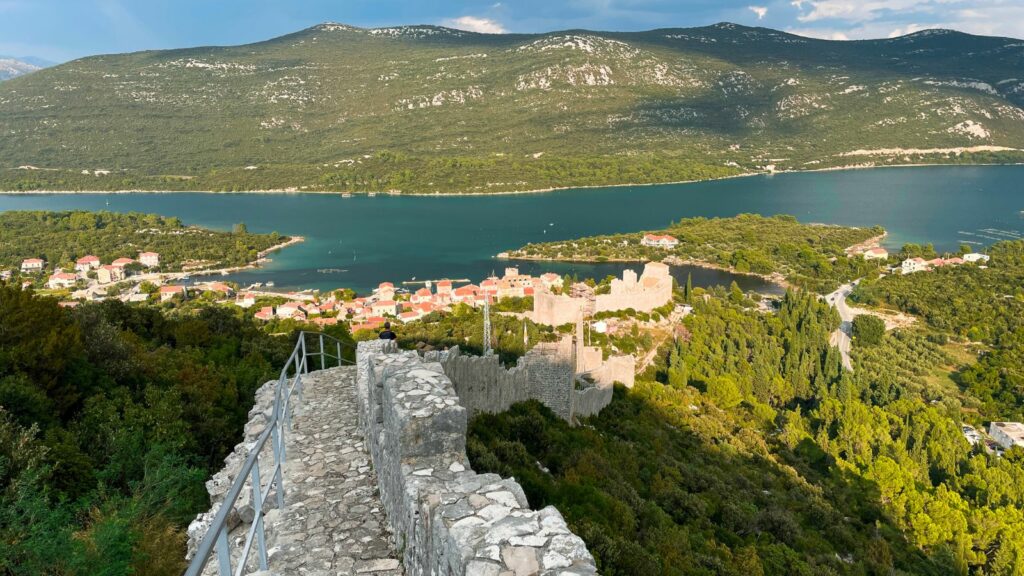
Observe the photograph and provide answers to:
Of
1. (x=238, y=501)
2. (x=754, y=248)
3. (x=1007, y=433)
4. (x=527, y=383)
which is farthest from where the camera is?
(x=754, y=248)

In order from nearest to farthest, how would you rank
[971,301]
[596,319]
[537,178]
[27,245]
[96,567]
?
[96,567] < [596,319] < [971,301] < [27,245] < [537,178]

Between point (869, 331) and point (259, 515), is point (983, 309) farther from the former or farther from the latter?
point (259, 515)

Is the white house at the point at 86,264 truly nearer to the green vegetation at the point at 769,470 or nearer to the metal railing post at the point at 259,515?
the green vegetation at the point at 769,470

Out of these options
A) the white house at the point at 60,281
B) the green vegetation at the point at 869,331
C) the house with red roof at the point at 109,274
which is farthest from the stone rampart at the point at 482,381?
the house with red roof at the point at 109,274

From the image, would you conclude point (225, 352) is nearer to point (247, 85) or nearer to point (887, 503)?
point (887, 503)

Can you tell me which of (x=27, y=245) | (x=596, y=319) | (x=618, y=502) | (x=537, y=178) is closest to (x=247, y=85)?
(x=537, y=178)

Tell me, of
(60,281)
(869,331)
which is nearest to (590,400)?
(869,331)
